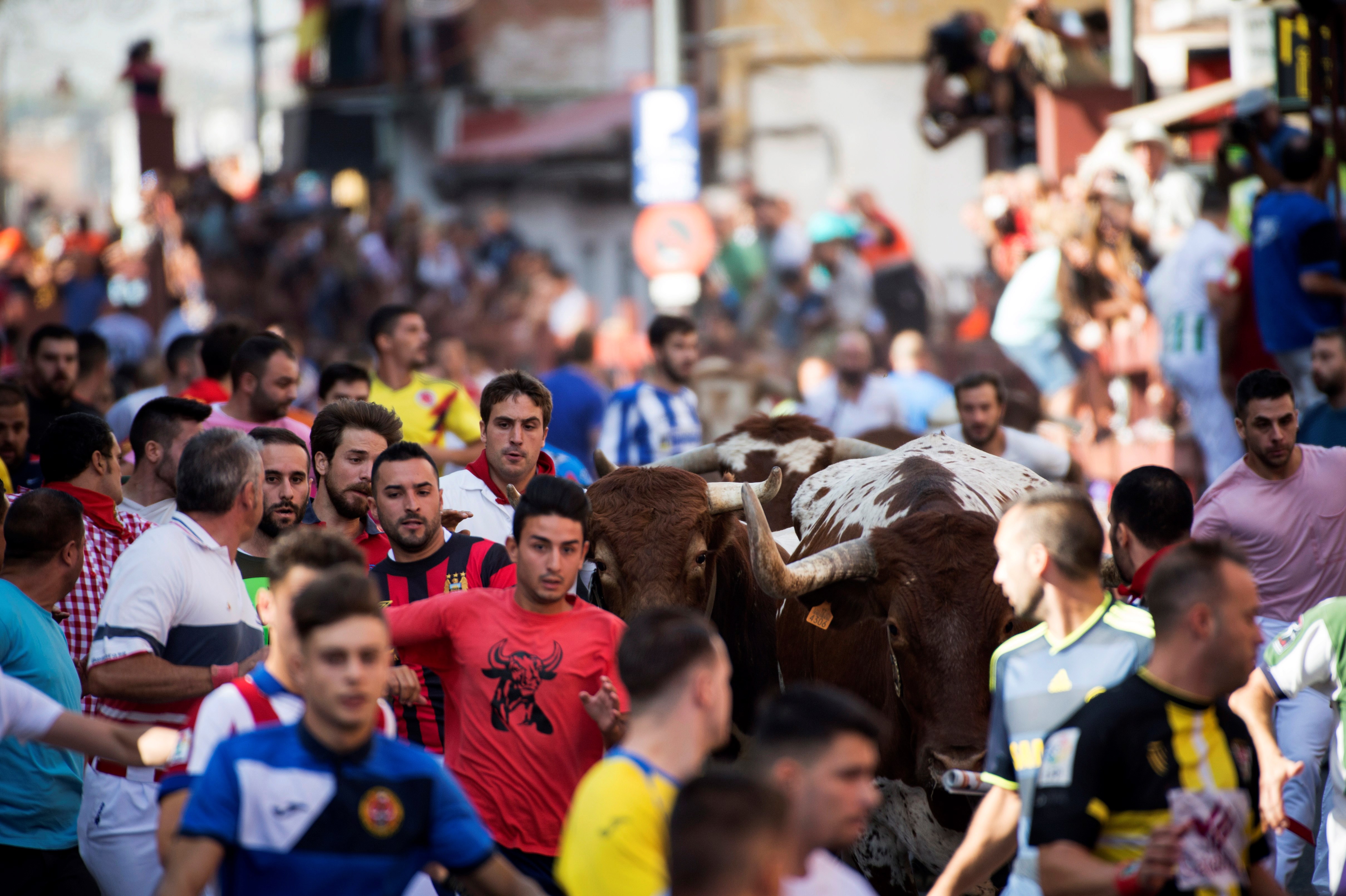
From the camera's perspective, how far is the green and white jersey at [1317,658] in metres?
5.95

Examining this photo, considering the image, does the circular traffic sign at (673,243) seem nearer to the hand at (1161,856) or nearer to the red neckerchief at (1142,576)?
the red neckerchief at (1142,576)

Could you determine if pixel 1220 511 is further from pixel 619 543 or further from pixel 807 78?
pixel 807 78

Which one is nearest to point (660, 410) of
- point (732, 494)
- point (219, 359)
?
point (219, 359)

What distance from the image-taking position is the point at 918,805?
19.5ft

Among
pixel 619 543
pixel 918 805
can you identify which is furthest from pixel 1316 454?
pixel 619 543

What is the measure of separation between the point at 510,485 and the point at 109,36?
3466cm

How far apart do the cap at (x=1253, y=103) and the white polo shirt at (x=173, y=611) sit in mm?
8994

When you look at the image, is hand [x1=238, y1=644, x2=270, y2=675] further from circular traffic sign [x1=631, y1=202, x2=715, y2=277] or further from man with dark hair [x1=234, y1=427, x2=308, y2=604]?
circular traffic sign [x1=631, y1=202, x2=715, y2=277]

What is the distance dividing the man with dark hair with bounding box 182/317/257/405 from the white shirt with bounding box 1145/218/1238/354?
6.93m

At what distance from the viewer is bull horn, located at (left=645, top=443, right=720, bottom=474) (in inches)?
339

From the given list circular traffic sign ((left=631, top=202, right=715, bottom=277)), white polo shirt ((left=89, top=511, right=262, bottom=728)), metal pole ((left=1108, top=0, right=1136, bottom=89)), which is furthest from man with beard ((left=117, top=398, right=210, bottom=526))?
circular traffic sign ((left=631, top=202, right=715, bottom=277))

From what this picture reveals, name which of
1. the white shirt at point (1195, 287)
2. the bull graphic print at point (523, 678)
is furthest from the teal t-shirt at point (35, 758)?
the white shirt at point (1195, 287)

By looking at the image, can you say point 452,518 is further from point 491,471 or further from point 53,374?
point 53,374

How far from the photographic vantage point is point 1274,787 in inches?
208
